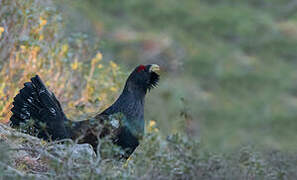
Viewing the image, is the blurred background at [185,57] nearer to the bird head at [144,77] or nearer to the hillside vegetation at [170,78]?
the hillside vegetation at [170,78]

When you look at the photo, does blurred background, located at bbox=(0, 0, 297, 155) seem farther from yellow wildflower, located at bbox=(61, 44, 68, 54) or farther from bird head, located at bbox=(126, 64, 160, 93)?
bird head, located at bbox=(126, 64, 160, 93)

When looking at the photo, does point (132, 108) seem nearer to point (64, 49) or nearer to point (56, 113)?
point (56, 113)

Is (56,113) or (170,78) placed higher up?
(170,78)

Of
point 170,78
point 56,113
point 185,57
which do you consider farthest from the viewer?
point 185,57

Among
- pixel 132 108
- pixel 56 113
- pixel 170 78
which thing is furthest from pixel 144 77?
pixel 170 78

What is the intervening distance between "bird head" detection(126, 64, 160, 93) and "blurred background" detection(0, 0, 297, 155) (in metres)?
1.27

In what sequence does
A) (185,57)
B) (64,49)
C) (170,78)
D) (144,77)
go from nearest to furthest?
(144,77) < (64,49) < (170,78) < (185,57)

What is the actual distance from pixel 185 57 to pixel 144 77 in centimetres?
855

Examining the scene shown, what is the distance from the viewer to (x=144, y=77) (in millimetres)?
5738

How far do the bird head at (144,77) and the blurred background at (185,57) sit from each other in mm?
1272

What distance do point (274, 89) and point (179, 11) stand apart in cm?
388

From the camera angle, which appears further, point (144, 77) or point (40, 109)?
point (144, 77)

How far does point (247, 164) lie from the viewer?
15.8ft

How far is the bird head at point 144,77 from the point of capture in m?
5.70
